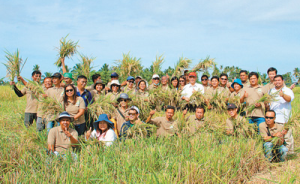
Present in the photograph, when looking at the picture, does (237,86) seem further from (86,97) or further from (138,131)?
(86,97)

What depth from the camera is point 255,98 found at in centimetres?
489

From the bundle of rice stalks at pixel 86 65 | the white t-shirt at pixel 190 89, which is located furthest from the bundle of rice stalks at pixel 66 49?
the white t-shirt at pixel 190 89

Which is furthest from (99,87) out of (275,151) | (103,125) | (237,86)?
(275,151)

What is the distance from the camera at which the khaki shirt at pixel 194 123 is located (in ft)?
15.3

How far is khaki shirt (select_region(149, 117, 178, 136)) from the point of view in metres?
4.65

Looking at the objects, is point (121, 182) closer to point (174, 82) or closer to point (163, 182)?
point (163, 182)

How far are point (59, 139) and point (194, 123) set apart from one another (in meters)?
2.63

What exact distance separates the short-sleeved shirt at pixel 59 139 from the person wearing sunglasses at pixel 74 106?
43 centimetres

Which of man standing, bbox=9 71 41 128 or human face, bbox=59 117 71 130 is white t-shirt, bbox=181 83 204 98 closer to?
human face, bbox=59 117 71 130

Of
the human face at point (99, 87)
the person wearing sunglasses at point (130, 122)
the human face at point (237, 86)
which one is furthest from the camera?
the human face at point (237, 86)

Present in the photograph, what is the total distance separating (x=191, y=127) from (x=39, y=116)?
319 cm

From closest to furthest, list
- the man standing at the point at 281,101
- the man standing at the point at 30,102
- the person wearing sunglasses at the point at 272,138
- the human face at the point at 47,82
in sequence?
the person wearing sunglasses at the point at 272,138
the man standing at the point at 281,101
the human face at the point at 47,82
the man standing at the point at 30,102

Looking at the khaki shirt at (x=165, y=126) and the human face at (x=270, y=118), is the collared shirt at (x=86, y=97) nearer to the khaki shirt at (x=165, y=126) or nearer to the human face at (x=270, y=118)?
the khaki shirt at (x=165, y=126)

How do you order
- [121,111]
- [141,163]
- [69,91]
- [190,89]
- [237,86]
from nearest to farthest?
[141,163] < [69,91] < [121,111] < [237,86] < [190,89]
